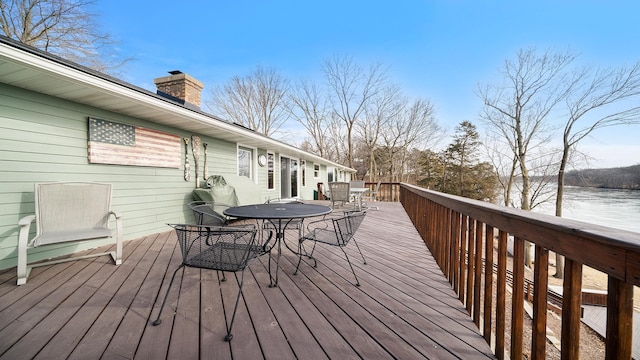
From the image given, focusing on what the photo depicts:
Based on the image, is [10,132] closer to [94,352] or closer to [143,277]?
[143,277]

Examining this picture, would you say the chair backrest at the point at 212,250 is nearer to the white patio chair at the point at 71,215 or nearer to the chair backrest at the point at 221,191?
the white patio chair at the point at 71,215

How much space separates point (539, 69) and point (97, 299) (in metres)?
17.9

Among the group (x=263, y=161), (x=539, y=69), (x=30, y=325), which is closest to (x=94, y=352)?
(x=30, y=325)

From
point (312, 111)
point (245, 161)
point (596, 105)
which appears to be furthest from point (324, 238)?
point (312, 111)

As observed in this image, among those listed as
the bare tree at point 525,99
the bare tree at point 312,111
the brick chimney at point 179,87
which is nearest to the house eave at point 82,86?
the brick chimney at point 179,87

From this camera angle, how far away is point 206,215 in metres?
3.20

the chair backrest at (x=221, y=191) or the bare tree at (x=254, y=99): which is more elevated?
the bare tree at (x=254, y=99)

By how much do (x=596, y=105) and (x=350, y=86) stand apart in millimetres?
13029

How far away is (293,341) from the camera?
1.56m

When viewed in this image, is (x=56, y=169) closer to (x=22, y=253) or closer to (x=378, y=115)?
(x=22, y=253)

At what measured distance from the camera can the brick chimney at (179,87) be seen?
597 centimetres

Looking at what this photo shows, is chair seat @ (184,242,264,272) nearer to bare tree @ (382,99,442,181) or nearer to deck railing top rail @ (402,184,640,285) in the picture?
deck railing top rail @ (402,184,640,285)

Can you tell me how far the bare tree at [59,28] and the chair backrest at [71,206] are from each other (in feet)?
29.7

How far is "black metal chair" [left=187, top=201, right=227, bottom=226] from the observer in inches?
95.8
